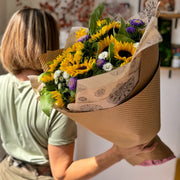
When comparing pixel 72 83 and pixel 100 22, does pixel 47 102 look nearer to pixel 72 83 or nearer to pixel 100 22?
pixel 72 83

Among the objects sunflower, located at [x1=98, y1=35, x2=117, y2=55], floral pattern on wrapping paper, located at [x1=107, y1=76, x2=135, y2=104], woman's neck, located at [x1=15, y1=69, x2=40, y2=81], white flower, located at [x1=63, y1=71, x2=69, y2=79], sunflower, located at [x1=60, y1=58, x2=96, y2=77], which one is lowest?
A: woman's neck, located at [x1=15, y1=69, x2=40, y2=81]

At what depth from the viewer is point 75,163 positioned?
1075 millimetres

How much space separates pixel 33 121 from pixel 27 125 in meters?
0.04

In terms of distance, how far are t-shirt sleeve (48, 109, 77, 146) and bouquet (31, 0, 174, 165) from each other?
0.79ft

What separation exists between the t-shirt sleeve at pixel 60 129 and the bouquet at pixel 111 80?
242 millimetres

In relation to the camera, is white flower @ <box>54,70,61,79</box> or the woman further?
the woman

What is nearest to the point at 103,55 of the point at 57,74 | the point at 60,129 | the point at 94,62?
the point at 94,62

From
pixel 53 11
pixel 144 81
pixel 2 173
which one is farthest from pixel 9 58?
pixel 53 11

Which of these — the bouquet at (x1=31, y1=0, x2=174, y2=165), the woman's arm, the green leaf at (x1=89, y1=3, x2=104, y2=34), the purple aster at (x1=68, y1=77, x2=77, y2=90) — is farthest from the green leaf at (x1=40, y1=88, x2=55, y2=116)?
the woman's arm

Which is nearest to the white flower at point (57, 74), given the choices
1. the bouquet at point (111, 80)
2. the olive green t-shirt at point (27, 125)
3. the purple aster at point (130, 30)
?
the bouquet at point (111, 80)

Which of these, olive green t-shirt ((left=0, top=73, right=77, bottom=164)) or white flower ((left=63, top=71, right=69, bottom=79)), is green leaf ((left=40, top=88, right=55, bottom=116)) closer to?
white flower ((left=63, top=71, right=69, bottom=79))

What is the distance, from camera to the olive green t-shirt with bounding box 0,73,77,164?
3.52 ft

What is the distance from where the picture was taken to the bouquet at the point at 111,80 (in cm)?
66

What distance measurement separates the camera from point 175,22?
2.62 metres
